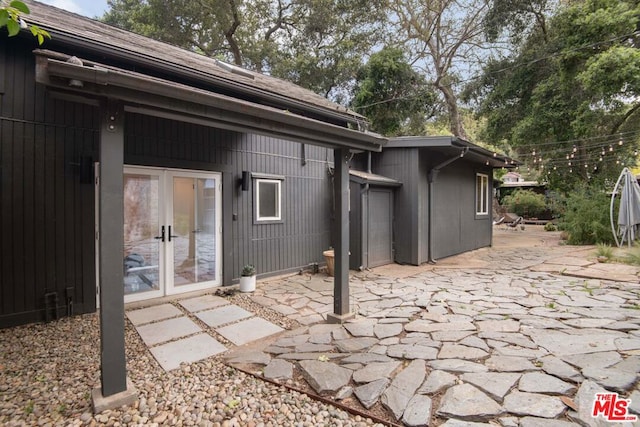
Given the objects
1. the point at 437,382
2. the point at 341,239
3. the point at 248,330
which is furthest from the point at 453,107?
the point at 437,382

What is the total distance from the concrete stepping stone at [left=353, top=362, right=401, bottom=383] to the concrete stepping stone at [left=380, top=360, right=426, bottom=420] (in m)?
0.09

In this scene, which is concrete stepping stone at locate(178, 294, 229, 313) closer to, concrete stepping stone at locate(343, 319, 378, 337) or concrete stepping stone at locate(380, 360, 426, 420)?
concrete stepping stone at locate(343, 319, 378, 337)

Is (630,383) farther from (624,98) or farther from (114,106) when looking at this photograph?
(624,98)

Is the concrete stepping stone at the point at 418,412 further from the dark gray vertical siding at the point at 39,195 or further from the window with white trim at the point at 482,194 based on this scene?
the window with white trim at the point at 482,194

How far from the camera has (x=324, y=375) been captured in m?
2.65

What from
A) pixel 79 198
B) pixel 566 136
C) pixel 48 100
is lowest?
pixel 79 198

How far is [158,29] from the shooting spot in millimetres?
12164

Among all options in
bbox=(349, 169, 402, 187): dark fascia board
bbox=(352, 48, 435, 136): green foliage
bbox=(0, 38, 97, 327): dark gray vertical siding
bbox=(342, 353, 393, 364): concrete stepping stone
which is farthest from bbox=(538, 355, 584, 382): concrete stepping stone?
bbox=(352, 48, 435, 136): green foliage

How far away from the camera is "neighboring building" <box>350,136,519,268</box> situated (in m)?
6.84

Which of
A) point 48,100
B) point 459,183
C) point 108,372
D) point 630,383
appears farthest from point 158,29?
point 630,383

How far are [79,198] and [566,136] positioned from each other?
563 inches

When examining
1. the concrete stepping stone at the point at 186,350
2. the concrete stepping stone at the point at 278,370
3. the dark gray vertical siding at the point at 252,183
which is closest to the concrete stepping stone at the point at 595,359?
the concrete stepping stone at the point at 278,370

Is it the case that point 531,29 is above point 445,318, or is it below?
above

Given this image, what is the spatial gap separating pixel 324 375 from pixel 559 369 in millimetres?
1946
